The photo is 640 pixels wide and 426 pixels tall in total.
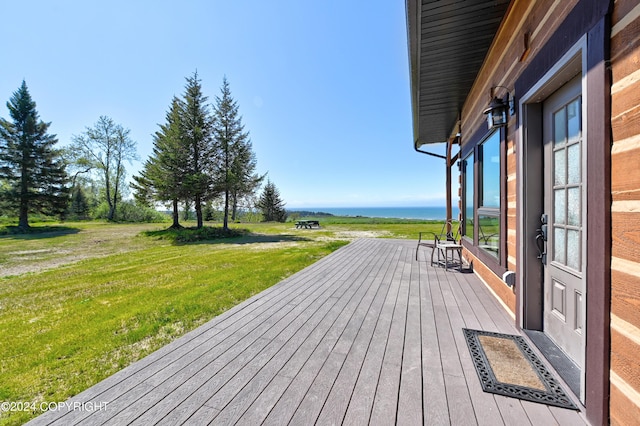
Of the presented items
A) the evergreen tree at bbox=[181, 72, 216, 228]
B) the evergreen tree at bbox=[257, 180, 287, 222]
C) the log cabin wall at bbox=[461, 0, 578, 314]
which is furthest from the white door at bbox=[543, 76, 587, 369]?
the evergreen tree at bbox=[257, 180, 287, 222]

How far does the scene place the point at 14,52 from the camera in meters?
9.30

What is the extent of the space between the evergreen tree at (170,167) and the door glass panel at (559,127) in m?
13.3

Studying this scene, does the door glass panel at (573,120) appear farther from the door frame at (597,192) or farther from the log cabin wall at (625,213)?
the log cabin wall at (625,213)

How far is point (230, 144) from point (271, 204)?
15.7 meters

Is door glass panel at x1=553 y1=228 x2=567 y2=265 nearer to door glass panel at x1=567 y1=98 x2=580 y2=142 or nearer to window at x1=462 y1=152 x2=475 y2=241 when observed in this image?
door glass panel at x1=567 y1=98 x2=580 y2=142

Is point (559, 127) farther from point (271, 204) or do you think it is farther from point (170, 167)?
point (271, 204)

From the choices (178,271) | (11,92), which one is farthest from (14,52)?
(178,271)

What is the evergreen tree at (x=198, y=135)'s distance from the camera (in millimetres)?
12641

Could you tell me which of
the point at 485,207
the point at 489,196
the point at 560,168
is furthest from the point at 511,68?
the point at 485,207

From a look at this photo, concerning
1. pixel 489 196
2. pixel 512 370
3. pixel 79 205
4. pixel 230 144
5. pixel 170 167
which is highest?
pixel 230 144

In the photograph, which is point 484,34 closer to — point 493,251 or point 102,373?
point 493,251

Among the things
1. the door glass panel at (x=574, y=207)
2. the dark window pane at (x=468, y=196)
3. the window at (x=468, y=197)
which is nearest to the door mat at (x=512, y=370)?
the door glass panel at (x=574, y=207)

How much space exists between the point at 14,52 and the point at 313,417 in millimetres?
15664

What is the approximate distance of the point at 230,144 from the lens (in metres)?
13.6
